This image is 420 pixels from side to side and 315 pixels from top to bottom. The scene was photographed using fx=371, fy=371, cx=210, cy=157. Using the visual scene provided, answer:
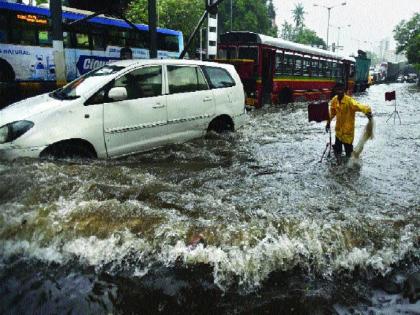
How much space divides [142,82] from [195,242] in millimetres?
3187

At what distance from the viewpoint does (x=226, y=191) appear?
485 cm

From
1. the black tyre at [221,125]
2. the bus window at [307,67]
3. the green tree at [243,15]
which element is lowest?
the black tyre at [221,125]

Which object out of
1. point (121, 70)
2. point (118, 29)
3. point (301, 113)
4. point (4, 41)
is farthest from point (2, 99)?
point (301, 113)

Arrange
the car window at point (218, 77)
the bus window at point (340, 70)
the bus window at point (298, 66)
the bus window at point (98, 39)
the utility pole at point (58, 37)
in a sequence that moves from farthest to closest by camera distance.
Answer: the bus window at point (340, 70) < the bus window at point (298, 66) < the bus window at point (98, 39) < the utility pole at point (58, 37) < the car window at point (218, 77)

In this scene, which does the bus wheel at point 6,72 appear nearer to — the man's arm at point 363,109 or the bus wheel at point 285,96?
the bus wheel at point 285,96

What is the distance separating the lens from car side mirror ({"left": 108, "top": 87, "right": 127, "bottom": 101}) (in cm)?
517

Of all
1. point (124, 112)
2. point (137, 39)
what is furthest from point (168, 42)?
point (124, 112)

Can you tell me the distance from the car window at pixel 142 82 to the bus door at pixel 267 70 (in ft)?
33.0

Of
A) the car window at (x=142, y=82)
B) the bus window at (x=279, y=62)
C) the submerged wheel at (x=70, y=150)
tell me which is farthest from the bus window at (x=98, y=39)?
the submerged wheel at (x=70, y=150)

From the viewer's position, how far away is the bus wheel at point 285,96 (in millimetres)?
17094

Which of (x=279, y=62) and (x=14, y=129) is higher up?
→ (x=279, y=62)

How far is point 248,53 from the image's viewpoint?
49.6ft

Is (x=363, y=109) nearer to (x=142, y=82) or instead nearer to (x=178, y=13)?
(x=142, y=82)

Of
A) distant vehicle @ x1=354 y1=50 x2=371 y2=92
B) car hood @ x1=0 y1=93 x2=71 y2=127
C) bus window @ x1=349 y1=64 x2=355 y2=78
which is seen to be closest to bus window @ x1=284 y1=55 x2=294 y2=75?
bus window @ x1=349 y1=64 x2=355 y2=78
